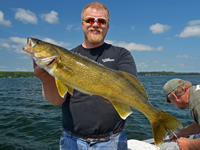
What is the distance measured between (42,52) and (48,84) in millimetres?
610

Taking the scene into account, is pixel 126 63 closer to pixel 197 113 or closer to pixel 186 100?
pixel 197 113

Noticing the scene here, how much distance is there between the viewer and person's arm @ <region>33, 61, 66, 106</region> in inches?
107

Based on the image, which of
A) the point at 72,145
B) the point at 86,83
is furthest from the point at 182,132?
the point at 86,83

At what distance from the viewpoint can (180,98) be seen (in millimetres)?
4754

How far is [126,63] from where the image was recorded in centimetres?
304

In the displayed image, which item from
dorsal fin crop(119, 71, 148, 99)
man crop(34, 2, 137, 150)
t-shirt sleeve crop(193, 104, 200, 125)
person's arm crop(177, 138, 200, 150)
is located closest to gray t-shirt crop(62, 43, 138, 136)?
man crop(34, 2, 137, 150)

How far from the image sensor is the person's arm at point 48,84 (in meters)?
2.72

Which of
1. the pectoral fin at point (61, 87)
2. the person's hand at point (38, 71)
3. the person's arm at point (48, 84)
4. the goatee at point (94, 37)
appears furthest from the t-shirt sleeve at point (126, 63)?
the person's hand at point (38, 71)

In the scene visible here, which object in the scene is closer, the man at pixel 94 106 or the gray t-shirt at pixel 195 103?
the man at pixel 94 106

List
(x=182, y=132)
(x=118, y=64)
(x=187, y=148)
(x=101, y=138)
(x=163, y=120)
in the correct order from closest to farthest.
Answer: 1. (x=163, y=120)
2. (x=101, y=138)
3. (x=118, y=64)
4. (x=187, y=148)
5. (x=182, y=132)

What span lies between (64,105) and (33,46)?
4.35 feet

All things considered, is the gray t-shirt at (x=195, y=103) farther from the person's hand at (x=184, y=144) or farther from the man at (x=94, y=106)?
the man at (x=94, y=106)

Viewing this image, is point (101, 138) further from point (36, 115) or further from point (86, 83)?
point (36, 115)

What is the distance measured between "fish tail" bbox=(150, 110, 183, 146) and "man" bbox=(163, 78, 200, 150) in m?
1.62
